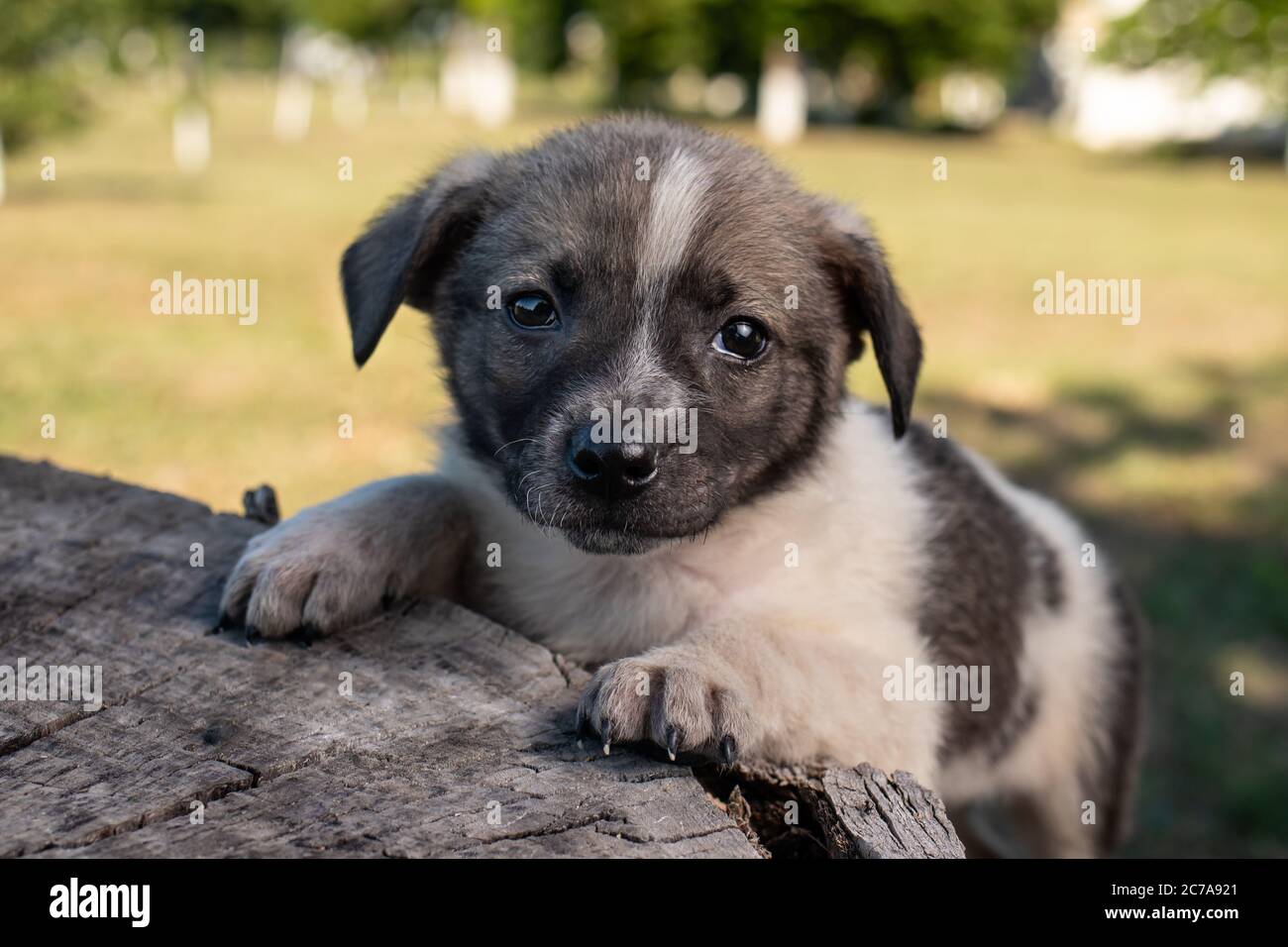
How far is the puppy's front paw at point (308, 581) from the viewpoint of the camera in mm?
3203

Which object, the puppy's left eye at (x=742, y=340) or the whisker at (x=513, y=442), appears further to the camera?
the puppy's left eye at (x=742, y=340)

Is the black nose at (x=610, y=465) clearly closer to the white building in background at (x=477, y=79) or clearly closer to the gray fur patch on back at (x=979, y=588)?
the gray fur patch on back at (x=979, y=588)

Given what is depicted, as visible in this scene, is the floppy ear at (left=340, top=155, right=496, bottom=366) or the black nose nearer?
the black nose

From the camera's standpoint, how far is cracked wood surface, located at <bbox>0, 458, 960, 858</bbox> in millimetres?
2398

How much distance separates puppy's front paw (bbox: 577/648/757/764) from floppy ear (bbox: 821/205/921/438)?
45.4 inches

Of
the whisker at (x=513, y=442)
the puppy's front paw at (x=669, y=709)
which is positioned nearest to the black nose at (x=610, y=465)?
the whisker at (x=513, y=442)

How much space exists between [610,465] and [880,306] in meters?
1.14

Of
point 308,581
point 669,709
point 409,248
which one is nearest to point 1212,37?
point 409,248

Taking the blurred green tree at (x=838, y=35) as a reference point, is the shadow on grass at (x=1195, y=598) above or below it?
below

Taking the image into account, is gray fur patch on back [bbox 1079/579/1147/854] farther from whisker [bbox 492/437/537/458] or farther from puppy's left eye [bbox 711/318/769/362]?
whisker [bbox 492/437/537/458]

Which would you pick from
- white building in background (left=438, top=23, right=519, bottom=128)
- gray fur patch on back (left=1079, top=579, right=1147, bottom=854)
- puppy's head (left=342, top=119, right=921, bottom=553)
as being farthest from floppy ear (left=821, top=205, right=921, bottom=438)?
white building in background (left=438, top=23, right=519, bottom=128)

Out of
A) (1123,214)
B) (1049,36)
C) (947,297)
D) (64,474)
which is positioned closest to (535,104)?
(1049,36)

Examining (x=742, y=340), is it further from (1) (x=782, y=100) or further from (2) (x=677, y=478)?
(1) (x=782, y=100)

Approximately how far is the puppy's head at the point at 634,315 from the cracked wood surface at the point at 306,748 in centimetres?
52
